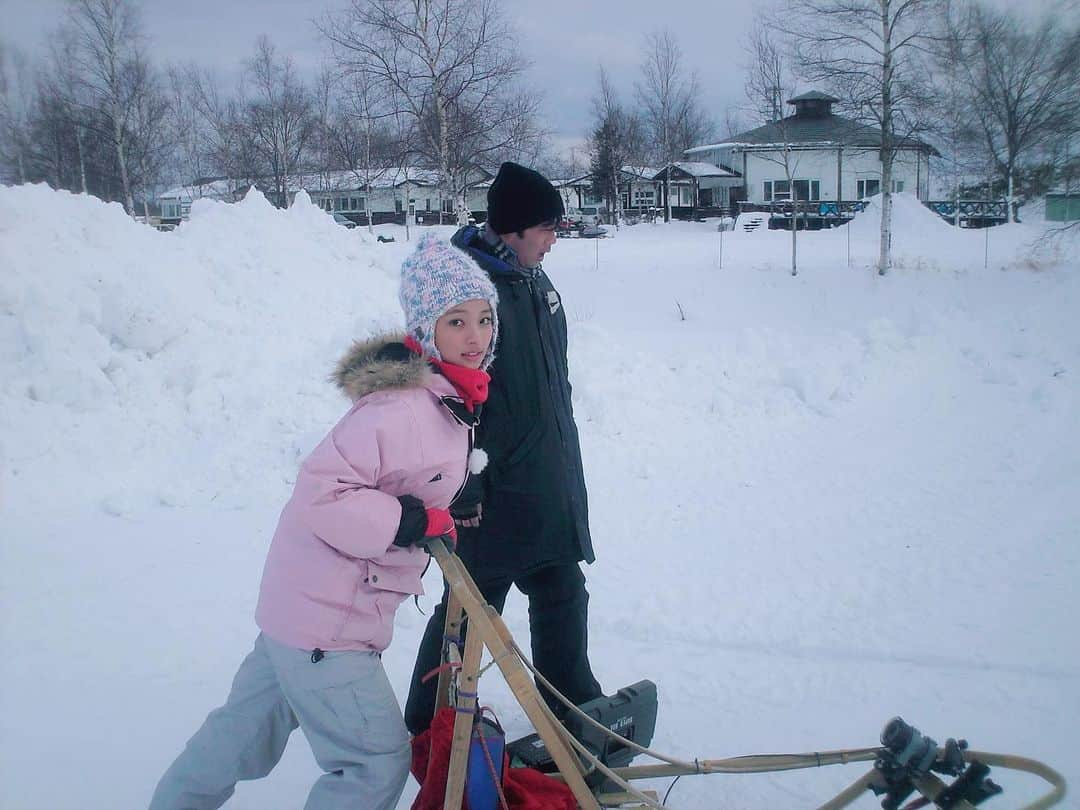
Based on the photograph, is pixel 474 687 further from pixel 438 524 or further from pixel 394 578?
pixel 438 524

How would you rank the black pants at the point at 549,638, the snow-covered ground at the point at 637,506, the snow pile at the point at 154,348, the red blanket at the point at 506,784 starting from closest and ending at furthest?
the red blanket at the point at 506,784, the black pants at the point at 549,638, the snow-covered ground at the point at 637,506, the snow pile at the point at 154,348

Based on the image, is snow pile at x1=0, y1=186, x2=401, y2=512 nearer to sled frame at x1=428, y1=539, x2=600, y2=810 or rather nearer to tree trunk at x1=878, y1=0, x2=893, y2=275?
sled frame at x1=428, y1=539, x2=600, y2=810

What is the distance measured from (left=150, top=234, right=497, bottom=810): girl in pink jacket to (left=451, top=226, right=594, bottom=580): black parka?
36cm

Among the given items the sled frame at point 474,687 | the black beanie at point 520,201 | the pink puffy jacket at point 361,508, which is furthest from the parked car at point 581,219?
the sled frame at point 474,687

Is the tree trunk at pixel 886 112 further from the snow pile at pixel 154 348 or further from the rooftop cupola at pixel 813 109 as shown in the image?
the snow pile at pixel 154 348

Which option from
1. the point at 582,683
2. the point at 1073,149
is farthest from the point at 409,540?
the point at 1073,149

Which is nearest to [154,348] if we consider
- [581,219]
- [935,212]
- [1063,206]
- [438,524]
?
[438,524]

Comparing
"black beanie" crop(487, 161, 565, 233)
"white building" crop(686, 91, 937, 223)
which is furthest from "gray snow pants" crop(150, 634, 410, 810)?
"white building" crop(686, 91, 937, 223)

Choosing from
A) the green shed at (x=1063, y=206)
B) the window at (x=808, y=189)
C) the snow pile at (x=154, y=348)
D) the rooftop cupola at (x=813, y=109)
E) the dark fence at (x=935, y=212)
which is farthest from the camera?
the window at (x=808, y=189)

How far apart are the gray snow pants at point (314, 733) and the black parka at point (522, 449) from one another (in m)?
0.63

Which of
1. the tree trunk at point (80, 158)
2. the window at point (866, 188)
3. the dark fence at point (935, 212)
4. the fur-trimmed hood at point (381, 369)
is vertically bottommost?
the fur-trimmed hood at point (381, 369)

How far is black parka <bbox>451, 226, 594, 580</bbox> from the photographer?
2650 mm

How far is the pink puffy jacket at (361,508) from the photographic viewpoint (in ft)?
6.49

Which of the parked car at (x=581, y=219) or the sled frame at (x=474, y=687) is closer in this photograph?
the sled frame at (x=474, y=687)
